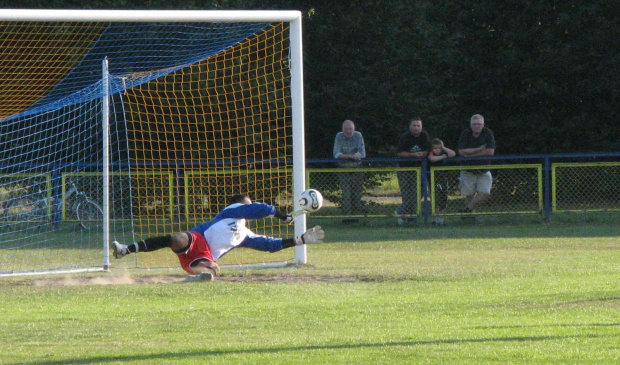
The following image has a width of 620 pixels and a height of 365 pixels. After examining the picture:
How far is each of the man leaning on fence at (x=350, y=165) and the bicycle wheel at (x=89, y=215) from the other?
15.3 ft

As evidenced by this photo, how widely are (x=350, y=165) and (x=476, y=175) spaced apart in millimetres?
2413

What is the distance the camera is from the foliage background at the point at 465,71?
27562 millimetres

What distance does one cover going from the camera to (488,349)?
7.55m

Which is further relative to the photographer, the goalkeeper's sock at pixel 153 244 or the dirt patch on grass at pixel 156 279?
the dirt patch on grass at pixel 156 279

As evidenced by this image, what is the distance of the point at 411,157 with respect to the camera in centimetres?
2036

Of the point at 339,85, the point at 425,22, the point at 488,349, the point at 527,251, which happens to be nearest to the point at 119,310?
the point at 488,349

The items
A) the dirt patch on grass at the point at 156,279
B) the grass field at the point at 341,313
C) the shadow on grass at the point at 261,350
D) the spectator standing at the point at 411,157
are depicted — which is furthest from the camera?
the spectator standing at the point at 411,157

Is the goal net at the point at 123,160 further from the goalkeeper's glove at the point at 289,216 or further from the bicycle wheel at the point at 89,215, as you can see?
the goalkeeper's glove at the point at 289,216

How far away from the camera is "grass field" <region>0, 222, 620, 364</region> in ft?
24.7

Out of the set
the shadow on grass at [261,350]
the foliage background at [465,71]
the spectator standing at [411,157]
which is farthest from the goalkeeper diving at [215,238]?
the foliage background at [465,71]

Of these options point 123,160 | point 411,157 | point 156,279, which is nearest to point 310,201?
point 156,279

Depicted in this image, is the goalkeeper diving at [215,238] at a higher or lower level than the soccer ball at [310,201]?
lower

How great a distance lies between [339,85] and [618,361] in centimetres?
2118

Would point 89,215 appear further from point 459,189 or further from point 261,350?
point 261,350
